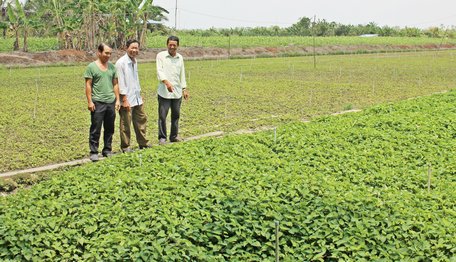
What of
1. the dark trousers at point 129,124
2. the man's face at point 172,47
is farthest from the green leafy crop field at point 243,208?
the man's face at point 172,47

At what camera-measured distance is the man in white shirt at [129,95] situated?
8977 mm

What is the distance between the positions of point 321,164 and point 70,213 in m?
3.14

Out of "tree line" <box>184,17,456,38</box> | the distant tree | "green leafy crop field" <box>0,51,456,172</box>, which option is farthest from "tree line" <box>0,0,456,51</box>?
the distant tree

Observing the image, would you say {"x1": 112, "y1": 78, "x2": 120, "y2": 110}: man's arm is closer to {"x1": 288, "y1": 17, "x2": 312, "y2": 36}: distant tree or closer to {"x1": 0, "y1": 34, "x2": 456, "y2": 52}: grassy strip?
{"x1": 0, "y1": 34, "x2": 456, "y2": 52}: grassy strip

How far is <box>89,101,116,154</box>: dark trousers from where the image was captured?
8.68 metres

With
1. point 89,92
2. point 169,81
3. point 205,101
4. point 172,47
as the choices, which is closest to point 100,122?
point 89,92

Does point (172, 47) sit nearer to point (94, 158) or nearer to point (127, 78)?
point (127, 78)

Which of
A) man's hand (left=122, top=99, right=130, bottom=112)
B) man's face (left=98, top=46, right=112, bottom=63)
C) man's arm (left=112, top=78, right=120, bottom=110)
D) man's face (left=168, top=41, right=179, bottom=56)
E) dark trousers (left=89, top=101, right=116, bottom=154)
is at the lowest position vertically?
dark trousers (left=89, top=101, right=116, bottom=154)

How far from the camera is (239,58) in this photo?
45.8 m

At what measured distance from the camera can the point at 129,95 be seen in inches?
358

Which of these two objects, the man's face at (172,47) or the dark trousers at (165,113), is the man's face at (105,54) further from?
the dark trousers at (165,113)

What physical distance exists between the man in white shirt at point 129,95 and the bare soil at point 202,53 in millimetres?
26758

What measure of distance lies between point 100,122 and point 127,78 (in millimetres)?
879

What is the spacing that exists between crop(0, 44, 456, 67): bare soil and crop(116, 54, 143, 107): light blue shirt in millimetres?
26842
